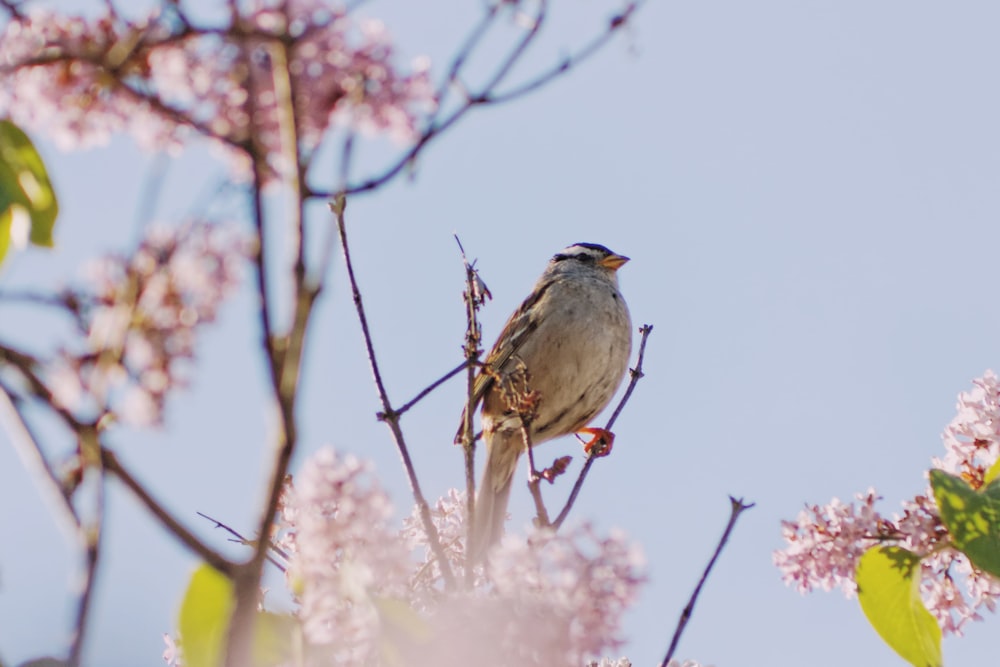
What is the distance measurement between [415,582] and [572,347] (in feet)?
12.5

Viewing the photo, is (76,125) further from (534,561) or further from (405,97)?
(534,561)

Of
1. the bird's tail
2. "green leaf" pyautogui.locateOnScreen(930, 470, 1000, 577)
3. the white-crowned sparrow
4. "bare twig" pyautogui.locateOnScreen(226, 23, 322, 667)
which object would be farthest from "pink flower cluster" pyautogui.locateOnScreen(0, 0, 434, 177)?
the white-crowned sparrow

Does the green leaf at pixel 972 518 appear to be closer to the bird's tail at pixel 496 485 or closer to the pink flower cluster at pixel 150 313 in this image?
the pink flower cluster at pixel 150 313

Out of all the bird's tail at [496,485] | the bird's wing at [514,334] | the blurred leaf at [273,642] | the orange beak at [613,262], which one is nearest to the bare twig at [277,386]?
the blurred leaf at [273,642]

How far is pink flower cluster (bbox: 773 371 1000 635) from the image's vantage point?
10.9ft

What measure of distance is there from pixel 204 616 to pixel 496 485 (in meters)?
4.31

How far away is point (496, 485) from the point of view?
609 cm

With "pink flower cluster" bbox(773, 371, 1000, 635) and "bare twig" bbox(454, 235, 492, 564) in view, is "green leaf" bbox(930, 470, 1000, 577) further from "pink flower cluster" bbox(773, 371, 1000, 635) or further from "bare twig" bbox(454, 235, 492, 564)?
"bare twig" bbox(454, 235, 492, 564)

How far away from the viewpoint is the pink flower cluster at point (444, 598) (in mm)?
1752

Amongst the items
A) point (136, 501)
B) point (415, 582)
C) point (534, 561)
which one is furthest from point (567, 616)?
point (415, 582)

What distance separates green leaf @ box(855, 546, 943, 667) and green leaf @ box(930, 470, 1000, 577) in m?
0.19

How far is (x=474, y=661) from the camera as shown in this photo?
68.7 inches

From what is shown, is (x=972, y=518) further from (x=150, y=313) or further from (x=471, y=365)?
(x=150, y=313)

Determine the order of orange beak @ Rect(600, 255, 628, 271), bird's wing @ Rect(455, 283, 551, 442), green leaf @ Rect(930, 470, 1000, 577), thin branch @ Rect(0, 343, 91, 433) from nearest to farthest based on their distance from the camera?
thin branch @ Rect(0, 343, 91, 433) < green leaf @ Rect(930, 470, 1000, 577) < bird's wing @ Rect(455, 283, 551, 442) < orange beak @ Rect(600, 255, 628, 271)
